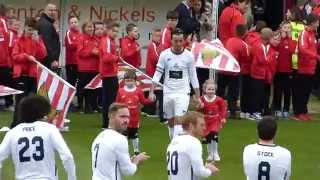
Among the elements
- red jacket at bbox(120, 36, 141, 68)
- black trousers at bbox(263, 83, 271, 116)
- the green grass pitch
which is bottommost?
the green grass pitch

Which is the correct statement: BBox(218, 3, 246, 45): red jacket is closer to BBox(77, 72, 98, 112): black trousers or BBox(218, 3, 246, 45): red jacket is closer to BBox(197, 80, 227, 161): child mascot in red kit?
BBox(77, 72, 98, 112): black trousers

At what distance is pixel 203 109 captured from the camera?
15.4 m

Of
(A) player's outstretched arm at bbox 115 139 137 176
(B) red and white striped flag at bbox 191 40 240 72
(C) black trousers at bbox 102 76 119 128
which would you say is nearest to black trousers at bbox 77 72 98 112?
(C) black trousers at bbox 102 76 119 128

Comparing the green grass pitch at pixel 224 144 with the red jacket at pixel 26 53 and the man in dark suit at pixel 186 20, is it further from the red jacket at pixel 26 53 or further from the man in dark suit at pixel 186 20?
the man in dark suit at pixel 186 20

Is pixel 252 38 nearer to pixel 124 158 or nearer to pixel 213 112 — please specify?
pixel 213 112

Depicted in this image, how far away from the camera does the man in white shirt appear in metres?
9.73

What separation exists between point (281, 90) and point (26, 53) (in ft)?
21.0

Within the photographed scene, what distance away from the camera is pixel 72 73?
856 inches

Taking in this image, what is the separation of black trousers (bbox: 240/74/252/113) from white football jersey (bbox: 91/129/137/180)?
11.4 m

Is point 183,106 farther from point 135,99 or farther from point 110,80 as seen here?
point 110,80

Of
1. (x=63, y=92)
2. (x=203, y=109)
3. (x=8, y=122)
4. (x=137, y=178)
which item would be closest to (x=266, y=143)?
(x=137, y=178)

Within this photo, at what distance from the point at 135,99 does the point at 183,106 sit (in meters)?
0.83

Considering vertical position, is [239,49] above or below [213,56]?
above

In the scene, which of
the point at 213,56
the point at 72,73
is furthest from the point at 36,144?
the point at 72,73
